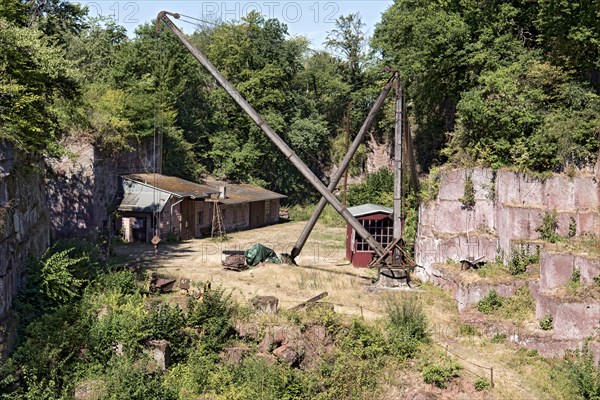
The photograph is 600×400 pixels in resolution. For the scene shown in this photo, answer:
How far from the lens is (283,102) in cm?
5009

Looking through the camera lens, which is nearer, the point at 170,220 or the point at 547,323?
the point at 547,323

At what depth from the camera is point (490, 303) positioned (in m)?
20.4

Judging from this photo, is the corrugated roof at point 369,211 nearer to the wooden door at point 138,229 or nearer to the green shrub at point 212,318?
the green shrub at point 212,318

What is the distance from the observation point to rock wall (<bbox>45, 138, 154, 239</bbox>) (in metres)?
27.1

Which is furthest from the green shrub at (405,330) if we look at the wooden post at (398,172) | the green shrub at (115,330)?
the green shrub at (115,330)

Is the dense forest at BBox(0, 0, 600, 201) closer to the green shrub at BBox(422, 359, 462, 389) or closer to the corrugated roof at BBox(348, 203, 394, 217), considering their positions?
the corrugated roof at BBox(348, 203, 394, 217)

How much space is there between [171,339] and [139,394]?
242cm

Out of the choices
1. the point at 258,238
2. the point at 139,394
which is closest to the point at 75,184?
the point at 258,238

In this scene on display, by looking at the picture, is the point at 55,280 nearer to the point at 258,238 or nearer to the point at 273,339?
the point at 273,339

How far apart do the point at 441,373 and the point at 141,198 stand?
22207 mm

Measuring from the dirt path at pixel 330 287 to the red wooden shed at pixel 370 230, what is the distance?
81 centimetres

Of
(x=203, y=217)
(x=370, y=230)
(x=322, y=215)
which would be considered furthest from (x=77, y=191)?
(x=322, y=215)

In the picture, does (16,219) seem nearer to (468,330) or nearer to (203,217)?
(468,330)

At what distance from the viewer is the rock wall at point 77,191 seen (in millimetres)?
27078
